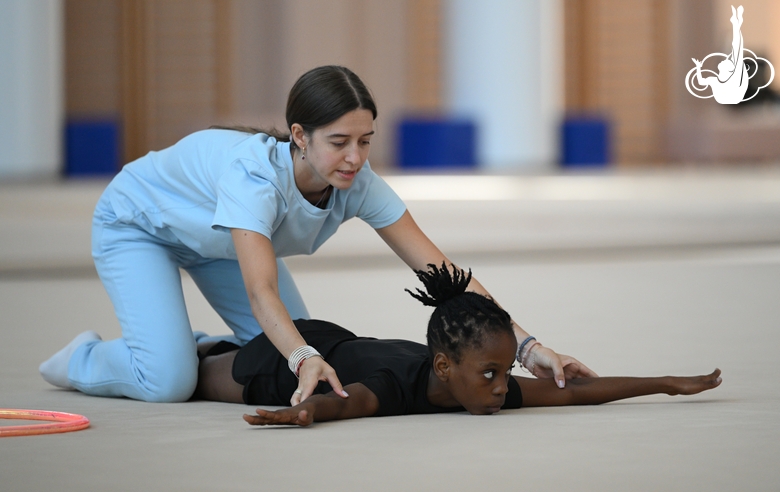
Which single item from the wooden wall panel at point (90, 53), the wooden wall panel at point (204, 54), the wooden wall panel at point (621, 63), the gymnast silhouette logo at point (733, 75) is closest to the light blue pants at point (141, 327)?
the gymnast silhouette logo at point (733, 75)

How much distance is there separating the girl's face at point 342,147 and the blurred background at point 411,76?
732 centimetres

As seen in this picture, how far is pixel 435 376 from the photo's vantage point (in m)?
2.26

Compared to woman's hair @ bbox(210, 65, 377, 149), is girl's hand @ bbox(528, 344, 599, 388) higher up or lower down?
lower down

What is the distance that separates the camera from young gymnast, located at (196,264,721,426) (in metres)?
2.09

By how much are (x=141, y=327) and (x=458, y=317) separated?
925 mm

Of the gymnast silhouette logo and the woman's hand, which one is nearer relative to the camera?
the woman's hand

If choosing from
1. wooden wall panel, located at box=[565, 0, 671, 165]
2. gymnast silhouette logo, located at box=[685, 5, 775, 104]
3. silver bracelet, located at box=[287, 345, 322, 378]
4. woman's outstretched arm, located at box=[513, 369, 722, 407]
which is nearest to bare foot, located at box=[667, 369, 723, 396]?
woman's outstretched arm, located at box=[513, 369, 722, 407]

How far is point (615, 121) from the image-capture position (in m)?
15.0

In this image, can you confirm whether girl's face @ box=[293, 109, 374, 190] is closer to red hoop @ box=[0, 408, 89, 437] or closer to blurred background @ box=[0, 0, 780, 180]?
red hoop @ box=[0, 408, 89, 437]

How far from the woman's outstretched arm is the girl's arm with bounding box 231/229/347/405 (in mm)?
483

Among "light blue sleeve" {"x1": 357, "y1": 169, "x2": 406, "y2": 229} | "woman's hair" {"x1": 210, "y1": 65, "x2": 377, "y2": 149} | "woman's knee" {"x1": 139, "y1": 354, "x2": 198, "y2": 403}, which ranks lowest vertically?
"woman's knee" {"x1": 139, "y1": 354, "x2": 198, "y2": 403}

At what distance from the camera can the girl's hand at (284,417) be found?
6.37 feet

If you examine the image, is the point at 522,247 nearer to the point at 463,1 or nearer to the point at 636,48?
the point at 463,1

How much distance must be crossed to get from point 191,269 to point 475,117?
8.15 meters
